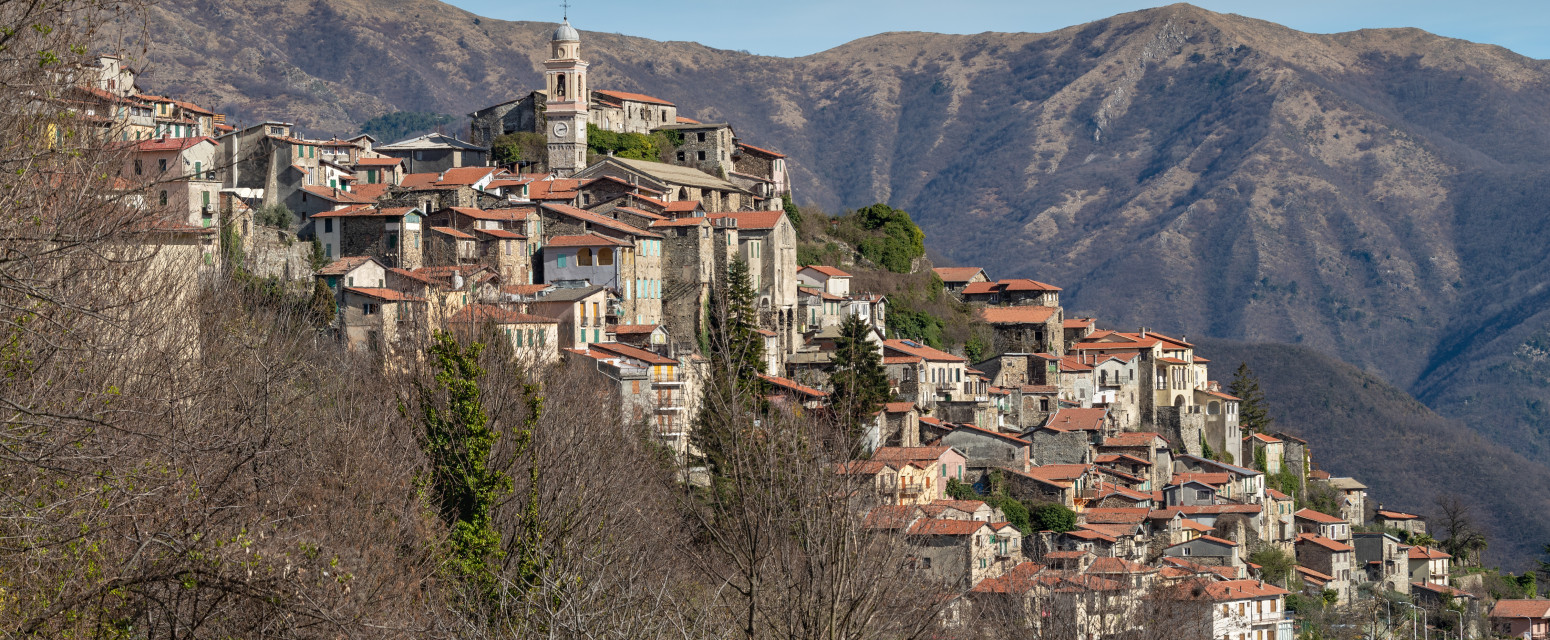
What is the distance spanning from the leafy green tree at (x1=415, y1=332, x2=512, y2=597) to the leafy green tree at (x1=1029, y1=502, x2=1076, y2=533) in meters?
40.4

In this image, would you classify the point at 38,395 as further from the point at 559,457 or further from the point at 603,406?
the point at 603,406

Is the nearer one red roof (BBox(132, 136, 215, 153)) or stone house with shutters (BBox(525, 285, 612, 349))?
red roof (BBox(132, 136, 215, 153))

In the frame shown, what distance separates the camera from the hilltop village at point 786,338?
5956 cm

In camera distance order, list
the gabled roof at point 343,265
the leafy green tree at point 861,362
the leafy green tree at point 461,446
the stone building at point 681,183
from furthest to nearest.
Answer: the stone building at point 681,183, the leafy green tree at point 861,362, the gabled roof at point 343,265, the leafy green tree at point 461,446

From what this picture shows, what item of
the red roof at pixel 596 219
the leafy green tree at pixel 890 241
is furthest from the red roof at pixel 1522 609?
the red roof at pixel 596 219

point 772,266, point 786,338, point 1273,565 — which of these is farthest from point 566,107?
point 1273,565

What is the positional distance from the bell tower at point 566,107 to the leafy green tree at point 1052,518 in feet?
100.0

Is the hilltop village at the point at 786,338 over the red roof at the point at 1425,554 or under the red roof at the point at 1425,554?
over

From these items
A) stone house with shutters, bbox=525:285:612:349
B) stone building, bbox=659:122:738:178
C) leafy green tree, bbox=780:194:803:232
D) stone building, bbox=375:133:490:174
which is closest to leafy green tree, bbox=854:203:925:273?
leafy green tree, bbox=780:194:803:232

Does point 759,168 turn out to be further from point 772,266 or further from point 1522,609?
point 1522,609

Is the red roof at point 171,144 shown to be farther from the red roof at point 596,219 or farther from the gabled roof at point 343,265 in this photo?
the red roof at point 596,219

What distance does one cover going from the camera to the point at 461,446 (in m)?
30.4

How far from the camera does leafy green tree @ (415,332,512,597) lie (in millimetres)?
29797

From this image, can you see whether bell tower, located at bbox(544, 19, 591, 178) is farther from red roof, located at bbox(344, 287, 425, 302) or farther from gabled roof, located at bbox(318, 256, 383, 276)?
red roof, located at bbox(344, 287, 425, 302)
